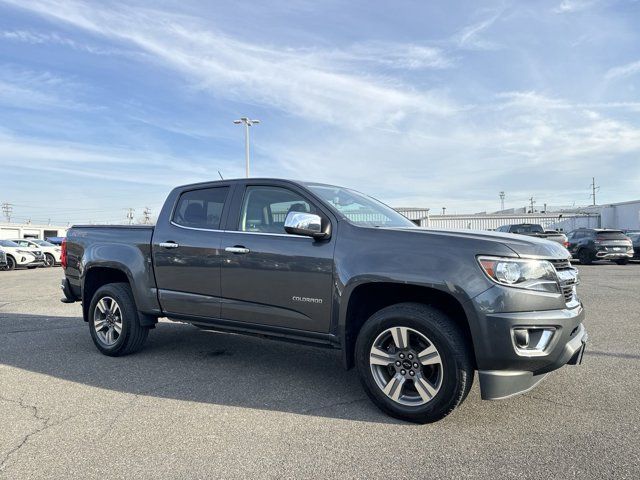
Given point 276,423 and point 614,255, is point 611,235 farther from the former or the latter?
point 276,423

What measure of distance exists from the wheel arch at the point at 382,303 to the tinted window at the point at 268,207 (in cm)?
90

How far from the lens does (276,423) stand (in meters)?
3.54

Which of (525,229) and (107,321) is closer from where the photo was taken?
(107,321)

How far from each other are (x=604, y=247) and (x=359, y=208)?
18216 millimetres

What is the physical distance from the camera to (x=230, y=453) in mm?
3076

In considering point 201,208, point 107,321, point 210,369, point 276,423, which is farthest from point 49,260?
point 276,423

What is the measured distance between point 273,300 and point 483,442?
1980 millimetres

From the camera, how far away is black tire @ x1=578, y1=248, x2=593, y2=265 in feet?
64.8

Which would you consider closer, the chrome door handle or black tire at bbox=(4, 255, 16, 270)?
the chrome door handle

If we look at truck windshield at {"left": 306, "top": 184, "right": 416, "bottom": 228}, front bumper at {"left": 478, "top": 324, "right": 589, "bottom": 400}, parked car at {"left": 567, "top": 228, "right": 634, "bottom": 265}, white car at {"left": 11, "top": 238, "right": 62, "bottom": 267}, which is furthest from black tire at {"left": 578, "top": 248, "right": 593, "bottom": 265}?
white car at {"left": 11, "top": 238, "right": 62, "bottom": 267}

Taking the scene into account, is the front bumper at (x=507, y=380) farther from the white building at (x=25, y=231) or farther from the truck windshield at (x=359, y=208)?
the white building at (x=25, y=231)

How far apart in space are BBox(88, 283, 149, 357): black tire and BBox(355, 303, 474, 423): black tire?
282 cm

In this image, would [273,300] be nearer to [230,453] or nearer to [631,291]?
[230,453]

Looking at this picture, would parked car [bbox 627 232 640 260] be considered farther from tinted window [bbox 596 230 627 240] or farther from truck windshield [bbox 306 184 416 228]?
truck windshield [bbox 306 184 416 228]
